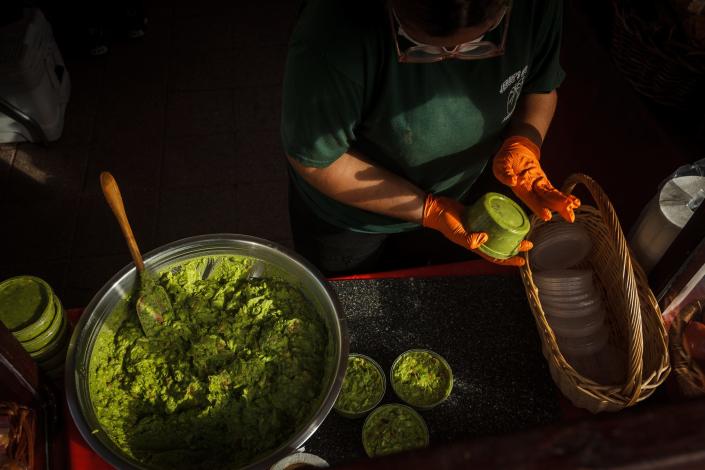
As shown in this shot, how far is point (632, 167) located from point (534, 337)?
810 millimetres

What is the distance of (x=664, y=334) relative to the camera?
1256 millimetres

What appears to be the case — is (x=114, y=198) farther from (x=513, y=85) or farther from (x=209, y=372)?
(x=513, y=85)

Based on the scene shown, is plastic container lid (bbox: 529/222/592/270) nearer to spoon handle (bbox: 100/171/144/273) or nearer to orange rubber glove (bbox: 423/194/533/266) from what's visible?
orange rubber glove (bbox: 423/194/533/266)

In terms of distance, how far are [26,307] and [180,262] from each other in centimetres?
38

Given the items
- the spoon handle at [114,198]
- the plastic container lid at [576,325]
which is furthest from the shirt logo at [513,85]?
the spoon handle at [114,198]

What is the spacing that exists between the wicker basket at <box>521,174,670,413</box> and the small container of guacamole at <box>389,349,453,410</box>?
10.8 inches

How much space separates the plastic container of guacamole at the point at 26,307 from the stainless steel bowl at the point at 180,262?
3.4 inches

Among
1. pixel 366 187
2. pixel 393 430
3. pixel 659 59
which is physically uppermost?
pixel 659 59

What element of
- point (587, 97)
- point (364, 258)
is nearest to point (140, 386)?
point (364, 258)

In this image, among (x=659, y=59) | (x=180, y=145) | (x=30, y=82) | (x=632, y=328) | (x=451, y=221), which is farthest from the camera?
(x=180, y=145)

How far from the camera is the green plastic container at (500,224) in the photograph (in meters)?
1.31

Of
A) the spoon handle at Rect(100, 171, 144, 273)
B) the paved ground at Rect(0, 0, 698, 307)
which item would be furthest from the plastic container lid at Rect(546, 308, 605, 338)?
the spoon handle at Rect(100, 171, 144, 273)

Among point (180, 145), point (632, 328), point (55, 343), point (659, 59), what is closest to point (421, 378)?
point (632, 328)

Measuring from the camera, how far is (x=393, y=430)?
1352 millimetres
